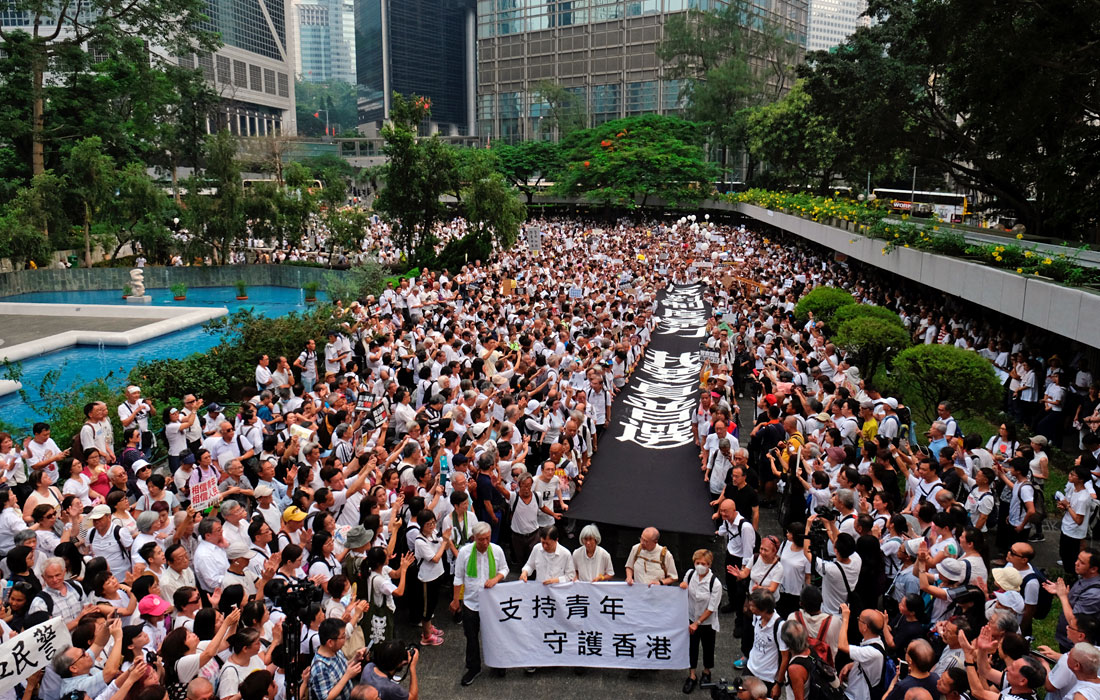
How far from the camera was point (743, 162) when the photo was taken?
6644 cm

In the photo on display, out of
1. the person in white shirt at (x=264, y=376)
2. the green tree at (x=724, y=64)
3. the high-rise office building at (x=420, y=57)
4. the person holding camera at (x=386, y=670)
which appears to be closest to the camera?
the person holding camera at (x=386, y=670)

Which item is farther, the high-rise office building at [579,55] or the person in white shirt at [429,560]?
the high-rise office building at [579,55]

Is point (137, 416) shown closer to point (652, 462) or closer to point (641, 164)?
point (652, 462)

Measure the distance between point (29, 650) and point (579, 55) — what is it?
72.6m

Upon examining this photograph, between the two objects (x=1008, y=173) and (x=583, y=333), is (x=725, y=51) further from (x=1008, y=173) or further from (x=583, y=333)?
(x=583, y=333)

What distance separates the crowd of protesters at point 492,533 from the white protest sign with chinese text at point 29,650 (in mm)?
80

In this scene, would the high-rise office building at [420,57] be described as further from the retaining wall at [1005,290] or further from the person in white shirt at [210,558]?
the person in white shirt at [210,558]

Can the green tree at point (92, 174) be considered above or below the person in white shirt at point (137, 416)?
above

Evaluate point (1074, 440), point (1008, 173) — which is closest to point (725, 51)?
point (1008, 173)

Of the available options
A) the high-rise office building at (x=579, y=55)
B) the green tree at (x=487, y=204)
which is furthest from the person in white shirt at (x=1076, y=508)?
the high-rise office building at (x=579, y=55)

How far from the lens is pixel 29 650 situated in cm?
402

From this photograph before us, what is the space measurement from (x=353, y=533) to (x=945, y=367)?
25.4 ft

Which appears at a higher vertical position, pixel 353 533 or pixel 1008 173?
pixel 1008 173

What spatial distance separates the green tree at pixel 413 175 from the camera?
2495 centimetres
